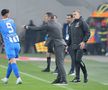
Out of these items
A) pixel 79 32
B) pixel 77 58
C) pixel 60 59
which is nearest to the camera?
pixel 60 59

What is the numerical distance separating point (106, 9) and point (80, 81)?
16.8 meters

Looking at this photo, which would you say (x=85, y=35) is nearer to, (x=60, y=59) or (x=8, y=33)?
(x=60, y=59)

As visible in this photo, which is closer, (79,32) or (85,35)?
(85,35)

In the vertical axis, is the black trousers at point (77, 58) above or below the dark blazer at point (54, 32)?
below

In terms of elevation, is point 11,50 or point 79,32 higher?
point 79,32

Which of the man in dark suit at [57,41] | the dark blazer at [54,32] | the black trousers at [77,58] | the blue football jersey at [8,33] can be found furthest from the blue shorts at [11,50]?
the black trousers at [77,58]

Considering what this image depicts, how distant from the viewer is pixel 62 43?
1537 centimetres

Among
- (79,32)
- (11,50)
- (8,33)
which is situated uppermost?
(8,33)

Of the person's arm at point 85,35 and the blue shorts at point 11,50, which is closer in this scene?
the blue shorts at point 11,50

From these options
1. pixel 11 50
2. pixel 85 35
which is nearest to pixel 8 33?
pixel 11 50

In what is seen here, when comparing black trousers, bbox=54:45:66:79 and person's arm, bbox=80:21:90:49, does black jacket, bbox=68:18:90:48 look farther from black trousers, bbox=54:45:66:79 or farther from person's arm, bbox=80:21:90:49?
black trousers, bbox=54:45:66:79

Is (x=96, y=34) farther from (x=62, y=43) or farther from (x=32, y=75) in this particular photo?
(x=62, y=43)

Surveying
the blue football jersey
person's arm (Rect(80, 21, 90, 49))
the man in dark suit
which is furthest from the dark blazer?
the blue football jersey

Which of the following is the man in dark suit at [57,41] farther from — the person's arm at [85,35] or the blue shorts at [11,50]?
the blue shorts at [11,50]
